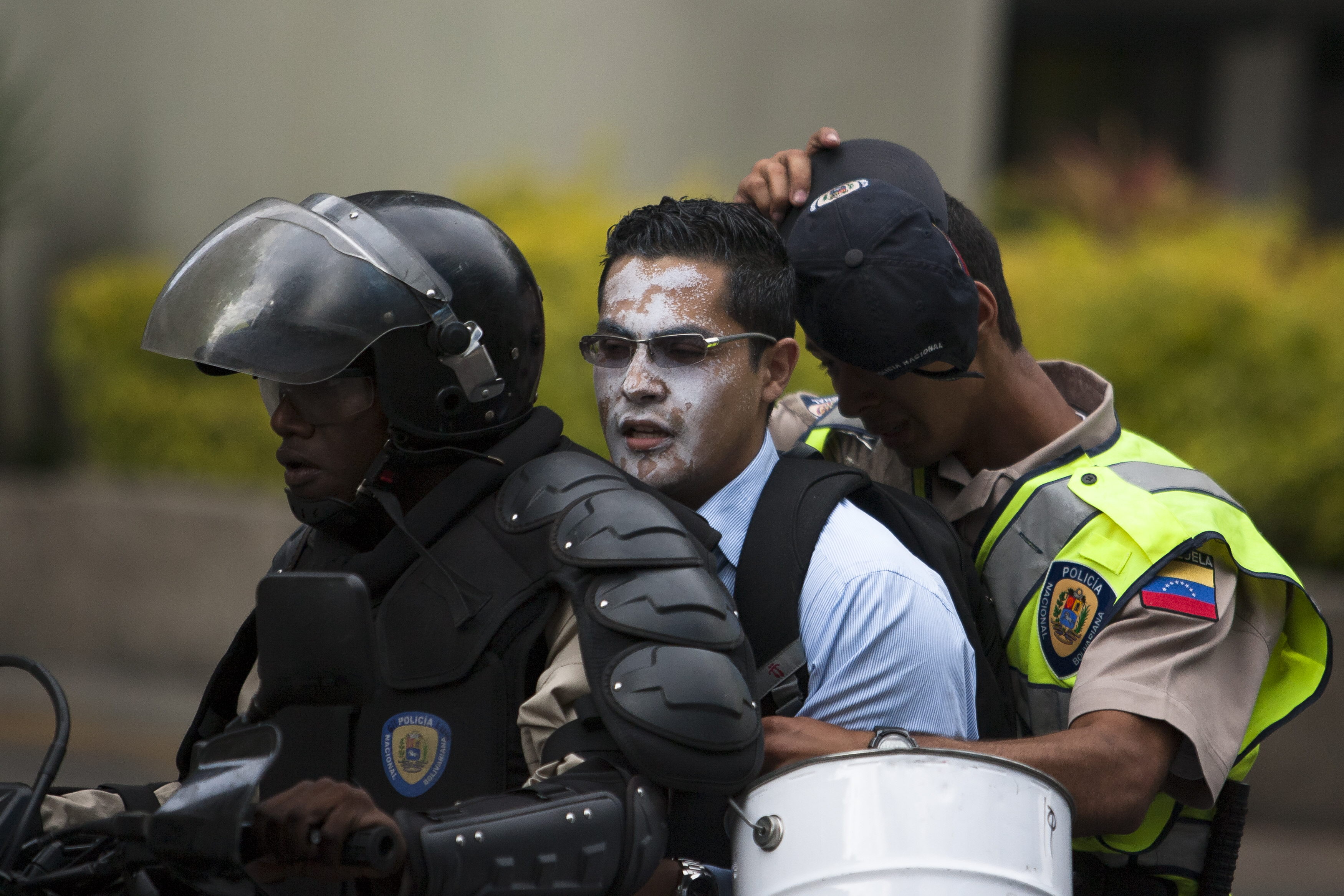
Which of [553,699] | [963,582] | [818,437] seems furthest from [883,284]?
[553,699]

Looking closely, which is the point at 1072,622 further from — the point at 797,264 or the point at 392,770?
the point at 392,770

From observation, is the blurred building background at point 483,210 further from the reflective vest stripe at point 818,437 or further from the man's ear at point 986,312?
the man's ear at point 986,312

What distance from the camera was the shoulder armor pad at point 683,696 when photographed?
212 cm

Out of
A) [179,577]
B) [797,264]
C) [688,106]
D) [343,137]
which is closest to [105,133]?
[343,137]

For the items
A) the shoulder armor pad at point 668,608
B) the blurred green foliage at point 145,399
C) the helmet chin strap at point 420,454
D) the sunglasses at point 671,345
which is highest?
the sunglasses at point 671,345

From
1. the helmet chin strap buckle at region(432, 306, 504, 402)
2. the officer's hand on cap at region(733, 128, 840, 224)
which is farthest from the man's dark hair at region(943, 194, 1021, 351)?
the helmet chin strap buckle at region(432, 306, 504, 402)

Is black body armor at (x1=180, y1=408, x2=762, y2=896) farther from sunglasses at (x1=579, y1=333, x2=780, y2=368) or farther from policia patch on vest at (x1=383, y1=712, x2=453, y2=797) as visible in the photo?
sunglasses at (x1=579, y1=333, x2=780, y2=368)

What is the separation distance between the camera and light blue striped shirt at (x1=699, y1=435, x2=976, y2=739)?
8.46 feet

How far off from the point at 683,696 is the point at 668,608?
139 mm

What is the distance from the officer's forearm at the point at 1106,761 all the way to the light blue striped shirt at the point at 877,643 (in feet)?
0.48

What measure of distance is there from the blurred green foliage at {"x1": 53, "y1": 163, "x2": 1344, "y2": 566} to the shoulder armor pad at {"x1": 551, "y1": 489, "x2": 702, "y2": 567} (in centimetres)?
381

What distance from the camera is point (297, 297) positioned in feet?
7.80

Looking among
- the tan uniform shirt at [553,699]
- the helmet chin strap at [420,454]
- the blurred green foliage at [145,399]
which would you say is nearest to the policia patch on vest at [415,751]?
the tan uniform shirt at [553,699]

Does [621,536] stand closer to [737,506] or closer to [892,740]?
[892,740]
